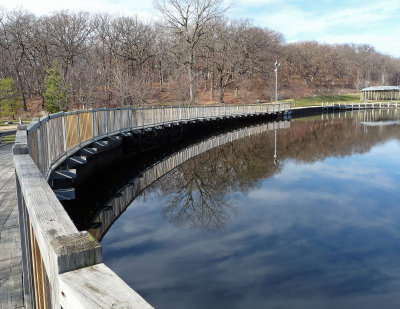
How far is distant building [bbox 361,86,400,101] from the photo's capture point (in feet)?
292

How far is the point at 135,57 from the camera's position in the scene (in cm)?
7175

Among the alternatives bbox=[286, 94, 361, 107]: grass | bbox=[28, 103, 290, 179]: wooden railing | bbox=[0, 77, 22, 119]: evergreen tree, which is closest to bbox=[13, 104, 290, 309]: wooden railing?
bbox=[28, 103, 290, 179]: wooden railing

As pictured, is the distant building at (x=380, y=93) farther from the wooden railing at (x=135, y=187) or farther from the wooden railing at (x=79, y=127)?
the wooden railing at (x=135, y=187)

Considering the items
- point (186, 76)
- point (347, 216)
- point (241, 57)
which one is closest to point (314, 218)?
point (347, 216)

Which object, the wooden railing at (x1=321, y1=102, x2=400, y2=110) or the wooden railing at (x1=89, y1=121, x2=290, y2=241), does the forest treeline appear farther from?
the wooden railing at (x1=89, y1=121, x2=290, y2=241)

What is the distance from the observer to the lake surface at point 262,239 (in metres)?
7.16

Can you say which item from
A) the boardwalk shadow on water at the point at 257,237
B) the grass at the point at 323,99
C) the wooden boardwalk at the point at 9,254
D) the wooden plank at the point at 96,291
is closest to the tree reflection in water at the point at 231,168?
the boardwalk shadow on water at the point at 257,237

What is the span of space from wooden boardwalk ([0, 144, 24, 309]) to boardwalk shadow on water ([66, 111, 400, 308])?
262 centimetres

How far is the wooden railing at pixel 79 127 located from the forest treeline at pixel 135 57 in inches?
627

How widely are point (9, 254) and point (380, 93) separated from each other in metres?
101

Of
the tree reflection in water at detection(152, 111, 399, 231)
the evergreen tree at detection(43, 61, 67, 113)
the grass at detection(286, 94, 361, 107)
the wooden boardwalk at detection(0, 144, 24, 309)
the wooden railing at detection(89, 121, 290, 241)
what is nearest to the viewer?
the wooden boardwalk at detection(0, 144, 24, 309)

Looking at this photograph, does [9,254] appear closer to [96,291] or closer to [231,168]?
[96,291]

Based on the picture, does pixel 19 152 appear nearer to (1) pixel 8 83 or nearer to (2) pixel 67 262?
(2) pixel 67 262

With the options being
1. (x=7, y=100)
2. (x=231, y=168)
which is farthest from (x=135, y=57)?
(x=231, y=168)
